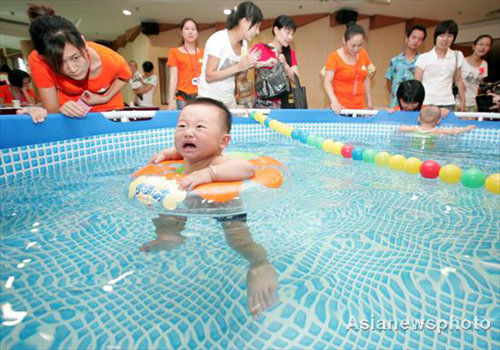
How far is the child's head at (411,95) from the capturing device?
4305 millimetres

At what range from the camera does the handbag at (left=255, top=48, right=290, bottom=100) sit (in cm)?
400

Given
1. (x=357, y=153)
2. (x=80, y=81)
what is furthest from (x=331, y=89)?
(x=80, y=81)

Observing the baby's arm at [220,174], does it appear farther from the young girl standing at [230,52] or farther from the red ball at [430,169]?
the young girl standing at [230,52]

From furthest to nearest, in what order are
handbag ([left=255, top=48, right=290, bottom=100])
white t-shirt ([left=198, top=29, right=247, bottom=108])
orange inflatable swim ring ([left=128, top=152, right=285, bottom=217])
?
1. handbag ([left=255, top=48, right=290, bottom=100])
2. white t-shirt ([left=198, top=29, right=247, bottom=108])
3. orange inflatable swim ring ([left=128, top=152, right=285, bottom=217])

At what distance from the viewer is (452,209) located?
1943 millimetres

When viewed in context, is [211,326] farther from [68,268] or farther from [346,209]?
[346,209]

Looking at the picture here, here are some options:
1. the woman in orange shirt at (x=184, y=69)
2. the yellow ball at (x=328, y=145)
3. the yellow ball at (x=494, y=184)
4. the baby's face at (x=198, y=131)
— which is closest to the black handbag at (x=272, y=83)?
the woman in orange shirt at (x=184, y=69)

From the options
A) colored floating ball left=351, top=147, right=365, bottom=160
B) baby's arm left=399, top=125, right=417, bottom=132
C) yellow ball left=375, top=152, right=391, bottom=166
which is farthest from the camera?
baby's arm left=399, top=125, right=417, bottom=132

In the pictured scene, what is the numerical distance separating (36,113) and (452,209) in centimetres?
314

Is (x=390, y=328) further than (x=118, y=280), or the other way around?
(x=118, y=280)

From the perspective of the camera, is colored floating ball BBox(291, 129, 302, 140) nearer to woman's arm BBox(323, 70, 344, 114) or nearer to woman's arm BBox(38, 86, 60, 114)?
woman's arm BBox(323, 70, 344, 114)

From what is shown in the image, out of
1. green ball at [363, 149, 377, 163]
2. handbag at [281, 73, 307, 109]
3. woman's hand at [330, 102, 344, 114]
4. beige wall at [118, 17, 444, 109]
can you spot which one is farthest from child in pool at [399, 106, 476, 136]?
beige wall at [118, 17, 444, 109]

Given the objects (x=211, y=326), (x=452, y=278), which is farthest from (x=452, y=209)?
(x=211, y=326)

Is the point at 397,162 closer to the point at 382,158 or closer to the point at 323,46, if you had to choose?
the point at 382,158
